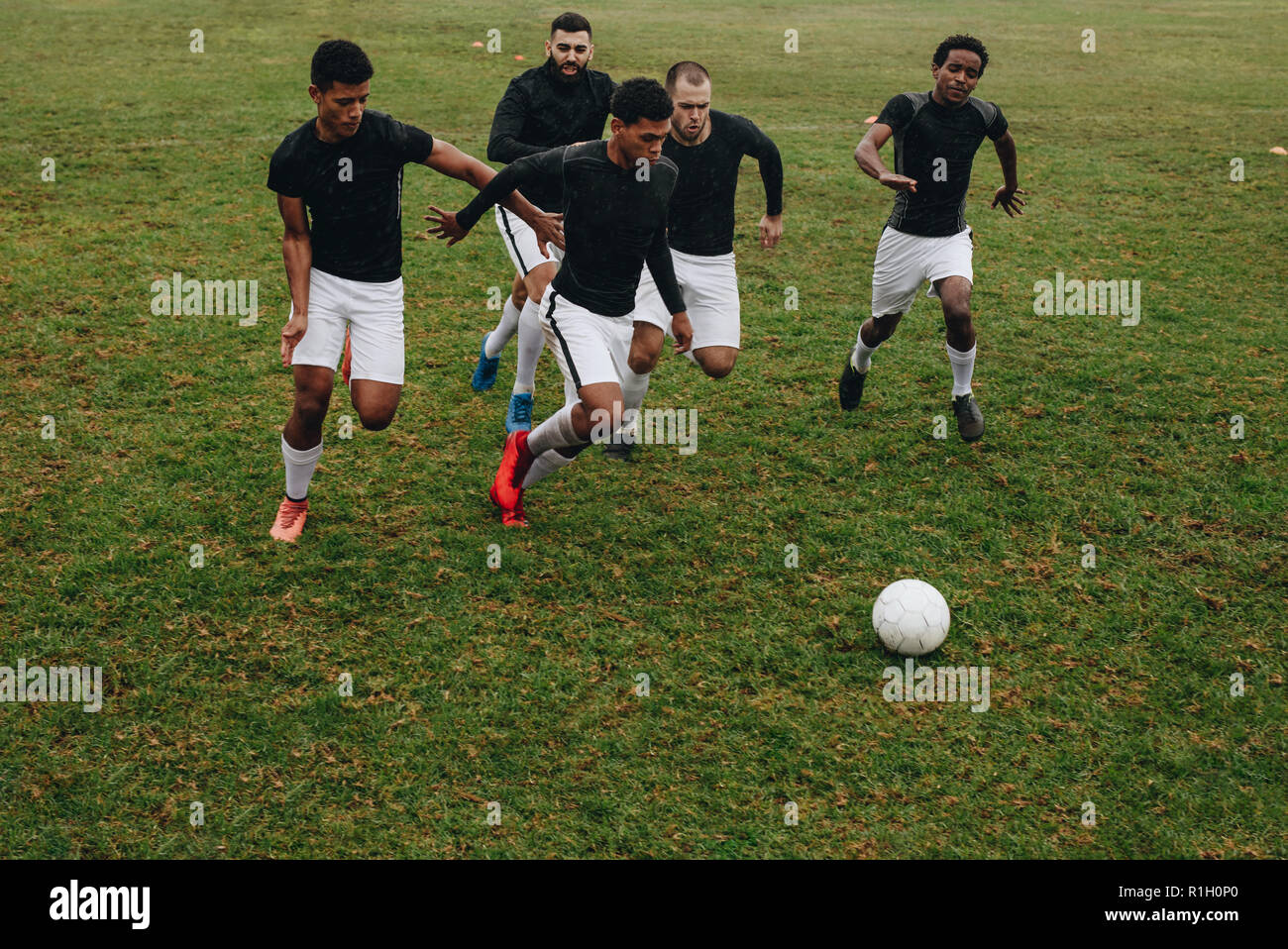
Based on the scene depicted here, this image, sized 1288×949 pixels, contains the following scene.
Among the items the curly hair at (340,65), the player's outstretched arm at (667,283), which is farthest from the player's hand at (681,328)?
the curly hair at (340,65)

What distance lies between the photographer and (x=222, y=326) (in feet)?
30.6

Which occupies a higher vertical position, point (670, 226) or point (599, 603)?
point (670, 226)

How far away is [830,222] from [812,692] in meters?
8.82

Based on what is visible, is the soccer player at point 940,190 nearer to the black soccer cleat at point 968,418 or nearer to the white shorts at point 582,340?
the black soccer cleat at point 968,418

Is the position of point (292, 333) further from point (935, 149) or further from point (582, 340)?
point (935, 149)

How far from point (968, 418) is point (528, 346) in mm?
3197

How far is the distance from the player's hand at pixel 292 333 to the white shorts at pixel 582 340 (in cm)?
139

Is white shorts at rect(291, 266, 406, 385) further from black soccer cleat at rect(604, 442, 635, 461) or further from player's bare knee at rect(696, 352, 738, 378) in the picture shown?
player's bare knee at rect(696, 352, 738, 378)

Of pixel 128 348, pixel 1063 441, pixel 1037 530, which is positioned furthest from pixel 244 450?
pixel 1063 441

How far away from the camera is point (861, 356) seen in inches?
321

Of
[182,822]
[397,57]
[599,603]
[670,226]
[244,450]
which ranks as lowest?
[182,822]

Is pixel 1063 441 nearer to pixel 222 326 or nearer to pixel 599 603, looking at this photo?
pixel 599 603

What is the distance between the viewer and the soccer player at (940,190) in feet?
24.4

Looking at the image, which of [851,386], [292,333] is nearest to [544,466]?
[292,333]
